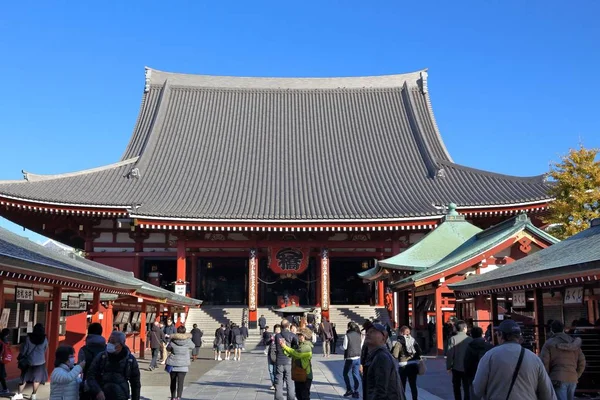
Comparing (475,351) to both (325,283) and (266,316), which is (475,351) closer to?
(325,283)

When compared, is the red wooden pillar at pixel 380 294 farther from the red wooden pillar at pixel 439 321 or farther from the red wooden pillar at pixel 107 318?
the red wooden pillar at pixel 107 318

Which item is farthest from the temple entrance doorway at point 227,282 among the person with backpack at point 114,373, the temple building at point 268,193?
the person with backpack at point 114,373

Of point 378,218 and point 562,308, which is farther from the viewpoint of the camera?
point 378,218

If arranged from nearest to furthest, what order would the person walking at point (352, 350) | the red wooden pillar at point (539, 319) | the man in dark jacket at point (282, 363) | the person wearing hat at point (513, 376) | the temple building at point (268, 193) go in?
the person wearing hat at point (513, 376) → the man in dark jacket at point (282, 363) → the red wooden pillar at point (539, 319) → the person walking at point (352, 350) → the temple building at point (268, 193)

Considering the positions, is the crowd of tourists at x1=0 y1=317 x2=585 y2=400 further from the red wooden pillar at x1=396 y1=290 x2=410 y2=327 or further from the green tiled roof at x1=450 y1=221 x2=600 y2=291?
the red wooden pillar at x1=396 y1=290 x2=410 y2=327

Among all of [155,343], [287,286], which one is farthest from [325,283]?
[155,343]

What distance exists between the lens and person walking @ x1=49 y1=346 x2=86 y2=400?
6.96 meters

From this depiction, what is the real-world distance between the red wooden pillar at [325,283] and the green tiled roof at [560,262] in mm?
16051

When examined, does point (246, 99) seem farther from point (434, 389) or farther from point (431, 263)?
point (434, 389)

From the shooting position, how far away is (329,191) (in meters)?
33.7

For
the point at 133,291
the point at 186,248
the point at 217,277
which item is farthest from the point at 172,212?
the point at 133,291

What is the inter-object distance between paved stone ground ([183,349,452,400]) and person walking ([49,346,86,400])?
5807 mm

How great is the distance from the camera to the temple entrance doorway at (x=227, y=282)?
35.6 metres

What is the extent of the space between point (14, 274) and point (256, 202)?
21.8m
